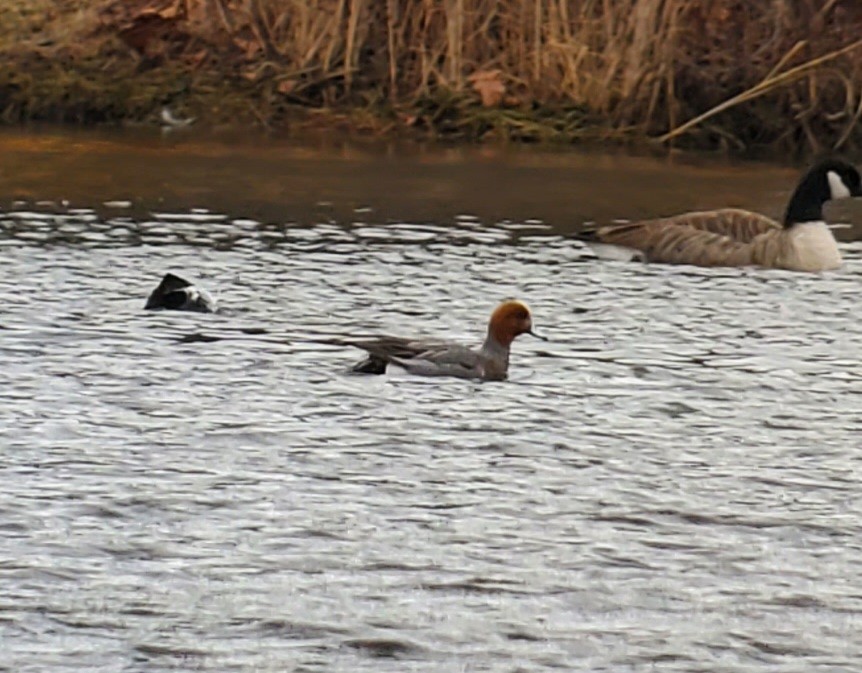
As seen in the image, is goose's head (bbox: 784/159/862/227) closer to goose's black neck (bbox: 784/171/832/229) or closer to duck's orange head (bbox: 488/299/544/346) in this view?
goose's black neck (bbox: 784/171/832/229)

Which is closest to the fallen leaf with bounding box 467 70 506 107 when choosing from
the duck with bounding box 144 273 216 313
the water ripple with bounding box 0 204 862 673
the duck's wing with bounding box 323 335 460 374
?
the water ripple with bounding box 0 204 862 673

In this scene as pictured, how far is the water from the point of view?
6.62 metres

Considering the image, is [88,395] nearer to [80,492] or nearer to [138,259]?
[80,492]

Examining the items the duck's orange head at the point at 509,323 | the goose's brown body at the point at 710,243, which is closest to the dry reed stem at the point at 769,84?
the goose's brown body at the point at 710,243

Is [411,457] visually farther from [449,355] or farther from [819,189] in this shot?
[819,189]

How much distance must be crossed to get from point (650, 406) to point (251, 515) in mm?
2648

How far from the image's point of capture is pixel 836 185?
15.1m

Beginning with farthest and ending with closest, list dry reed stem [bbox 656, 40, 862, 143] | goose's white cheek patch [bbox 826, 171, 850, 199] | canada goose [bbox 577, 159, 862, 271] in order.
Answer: dry reed stem [bbox 656, 40, 862, 143] < goose's white cheek patch [bbox 826, 171, 850, 199] < canada goose [bbox 577, 159, 862, 271]

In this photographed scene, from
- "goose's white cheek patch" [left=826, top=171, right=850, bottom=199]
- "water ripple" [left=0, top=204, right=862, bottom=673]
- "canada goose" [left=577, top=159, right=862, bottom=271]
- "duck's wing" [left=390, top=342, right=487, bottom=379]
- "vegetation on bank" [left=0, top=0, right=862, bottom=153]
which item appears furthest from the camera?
"vegetation on bank" [left=0, top=0, right=862, bottom=153]

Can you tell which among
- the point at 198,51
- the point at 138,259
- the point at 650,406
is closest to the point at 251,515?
the point at 650,406

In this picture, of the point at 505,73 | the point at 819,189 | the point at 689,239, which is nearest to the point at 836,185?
the point at 819,189

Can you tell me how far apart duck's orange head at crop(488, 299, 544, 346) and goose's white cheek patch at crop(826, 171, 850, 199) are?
4.79 meters

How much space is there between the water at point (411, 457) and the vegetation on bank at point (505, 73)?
4.75 m

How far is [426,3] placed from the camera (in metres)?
21.0
